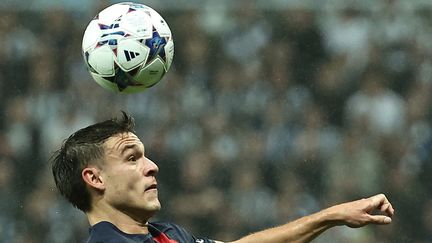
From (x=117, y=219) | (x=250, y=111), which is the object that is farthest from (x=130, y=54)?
(x=250, y=111)

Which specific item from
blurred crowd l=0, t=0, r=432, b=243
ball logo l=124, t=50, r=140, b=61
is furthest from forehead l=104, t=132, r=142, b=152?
blurred crowd l=0, t=0, r=432, b=243

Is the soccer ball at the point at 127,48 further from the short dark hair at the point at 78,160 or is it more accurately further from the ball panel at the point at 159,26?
the short dark hair at the point at 78,160

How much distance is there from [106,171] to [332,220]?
0.97m

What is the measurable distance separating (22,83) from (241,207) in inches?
61.3

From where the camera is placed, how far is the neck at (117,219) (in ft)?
14.5

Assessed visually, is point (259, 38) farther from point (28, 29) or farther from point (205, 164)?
point (28, 29)

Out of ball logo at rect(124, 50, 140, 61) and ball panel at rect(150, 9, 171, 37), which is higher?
ball panel at rect(150, 9, 171, 37)

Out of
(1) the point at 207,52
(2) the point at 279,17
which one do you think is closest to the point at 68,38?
(1) the point at 207,52

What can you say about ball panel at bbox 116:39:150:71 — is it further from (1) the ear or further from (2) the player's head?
(1) the ear

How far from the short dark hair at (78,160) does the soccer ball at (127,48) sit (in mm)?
307

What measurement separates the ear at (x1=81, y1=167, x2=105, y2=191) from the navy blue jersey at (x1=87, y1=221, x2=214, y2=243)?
0.16m

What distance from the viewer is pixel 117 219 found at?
4.41 metres

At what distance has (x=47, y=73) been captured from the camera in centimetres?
655

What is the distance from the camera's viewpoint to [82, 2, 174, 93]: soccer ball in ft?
15.4
